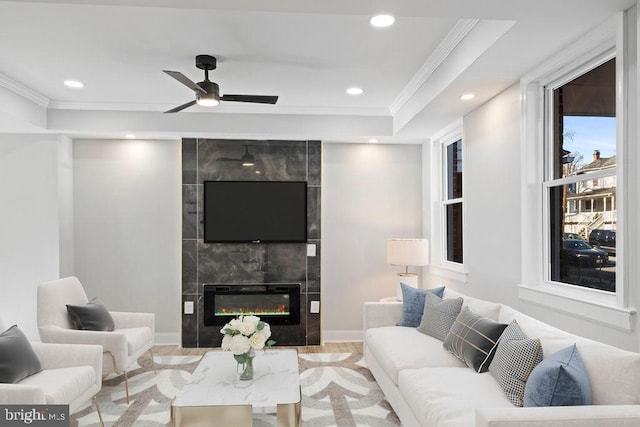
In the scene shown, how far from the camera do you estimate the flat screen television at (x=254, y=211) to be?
5266 millimetres

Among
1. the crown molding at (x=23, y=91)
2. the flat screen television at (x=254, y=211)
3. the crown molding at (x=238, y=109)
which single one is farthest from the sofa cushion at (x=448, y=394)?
the crown molding at (x=23, y=91)

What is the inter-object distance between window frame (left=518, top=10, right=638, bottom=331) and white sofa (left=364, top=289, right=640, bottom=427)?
9.1 inches

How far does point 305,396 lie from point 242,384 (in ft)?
3.09

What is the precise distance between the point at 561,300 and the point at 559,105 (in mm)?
1309

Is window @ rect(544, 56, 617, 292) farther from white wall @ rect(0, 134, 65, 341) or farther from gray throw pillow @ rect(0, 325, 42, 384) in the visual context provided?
white wall @ rect(0, 134, 65, 341)

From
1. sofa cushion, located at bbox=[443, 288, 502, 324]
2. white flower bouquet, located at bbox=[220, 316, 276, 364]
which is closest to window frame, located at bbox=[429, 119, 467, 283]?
sofa cushion, located at bbox=[443, 288, 502, 324]

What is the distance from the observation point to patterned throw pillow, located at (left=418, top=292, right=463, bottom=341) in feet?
11.3

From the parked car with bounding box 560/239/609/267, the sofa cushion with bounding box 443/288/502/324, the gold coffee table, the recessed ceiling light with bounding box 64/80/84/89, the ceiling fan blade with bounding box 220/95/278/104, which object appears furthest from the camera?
the recessed ceiling light with bounding box 64/80/84/89

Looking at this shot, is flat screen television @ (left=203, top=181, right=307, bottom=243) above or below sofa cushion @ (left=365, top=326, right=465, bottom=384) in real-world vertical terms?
above

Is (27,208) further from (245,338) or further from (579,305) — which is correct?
(579,305)

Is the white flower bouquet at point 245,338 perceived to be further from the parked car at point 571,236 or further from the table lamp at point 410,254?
the table lamp at point 410,254

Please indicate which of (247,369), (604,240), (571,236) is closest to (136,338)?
(247,369)

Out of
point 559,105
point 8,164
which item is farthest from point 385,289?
point 8,164

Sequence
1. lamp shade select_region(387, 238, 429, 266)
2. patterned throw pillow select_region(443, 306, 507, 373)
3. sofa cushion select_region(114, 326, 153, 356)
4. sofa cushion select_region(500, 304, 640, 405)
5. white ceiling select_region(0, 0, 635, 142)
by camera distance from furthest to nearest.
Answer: lamp shade select_region(387, 238, 429, 266)
sofa cushion select_region(114, 326, 153, 356)
patterned throw pillow select_region(443, 306, 507, 373)
white ceiling select_region(0, 0, 635, 142)
sofa cushion select_region(500, 304, 640, 405)
